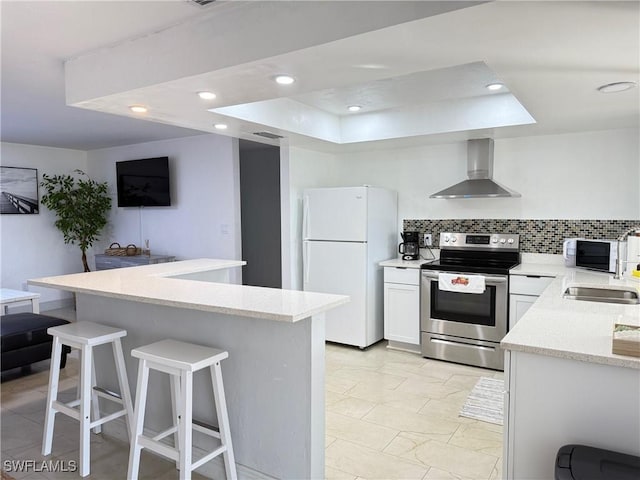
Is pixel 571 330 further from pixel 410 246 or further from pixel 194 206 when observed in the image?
pixel 194 206

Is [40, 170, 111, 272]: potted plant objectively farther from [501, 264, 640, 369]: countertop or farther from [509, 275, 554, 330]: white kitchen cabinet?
[501, 264, 640, 369]: countertop

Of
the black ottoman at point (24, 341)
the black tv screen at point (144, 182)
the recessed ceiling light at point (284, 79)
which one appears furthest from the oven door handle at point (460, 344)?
the black tv screen at point (144, 182)

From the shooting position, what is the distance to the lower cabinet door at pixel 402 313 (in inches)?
165

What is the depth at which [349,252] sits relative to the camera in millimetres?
4355

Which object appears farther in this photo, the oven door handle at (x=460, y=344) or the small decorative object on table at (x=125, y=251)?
the small decorative object on table at (x=125, y=251)

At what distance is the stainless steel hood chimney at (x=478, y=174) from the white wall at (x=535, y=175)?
0.58ft

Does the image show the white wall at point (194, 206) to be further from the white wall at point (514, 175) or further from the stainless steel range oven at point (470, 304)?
the stainless steel range oven at point (470, 304)

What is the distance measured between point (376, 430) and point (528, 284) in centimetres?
178

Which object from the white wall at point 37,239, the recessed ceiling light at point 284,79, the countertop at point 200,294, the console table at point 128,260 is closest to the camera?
the countertop at point 200,294

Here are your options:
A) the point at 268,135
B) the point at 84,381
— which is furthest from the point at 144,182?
the point at 84,381

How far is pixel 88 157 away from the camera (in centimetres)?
653

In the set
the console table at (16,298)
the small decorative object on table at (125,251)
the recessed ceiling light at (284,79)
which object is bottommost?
the console table at (16,298)

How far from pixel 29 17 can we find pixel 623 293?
363 centimetres

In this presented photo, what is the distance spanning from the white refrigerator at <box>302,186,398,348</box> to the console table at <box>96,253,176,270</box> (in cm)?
190
